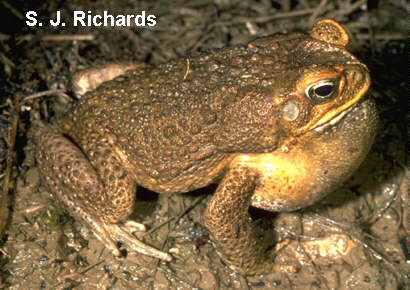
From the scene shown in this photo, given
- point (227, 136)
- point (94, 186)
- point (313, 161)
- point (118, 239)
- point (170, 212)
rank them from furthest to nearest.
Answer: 1. point (170, 212)
2. point (118, 239)
3. point (94, 186)
4. point (313, 161)
5. point (227, 136)

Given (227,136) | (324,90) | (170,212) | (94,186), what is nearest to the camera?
(324,90)

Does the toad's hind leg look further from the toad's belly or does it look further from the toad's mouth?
the toad's mouth

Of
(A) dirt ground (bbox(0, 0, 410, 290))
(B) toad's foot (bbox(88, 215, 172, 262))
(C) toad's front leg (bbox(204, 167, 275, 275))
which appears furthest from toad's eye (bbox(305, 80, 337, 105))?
(B) toad's foot (bbox(88, 215, 172, 262))

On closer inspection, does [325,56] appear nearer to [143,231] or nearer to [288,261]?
[288,261]

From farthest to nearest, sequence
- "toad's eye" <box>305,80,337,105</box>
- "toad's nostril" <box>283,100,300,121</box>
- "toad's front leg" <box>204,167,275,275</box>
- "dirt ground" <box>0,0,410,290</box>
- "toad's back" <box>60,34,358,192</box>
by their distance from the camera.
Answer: "dirt ground" <box>0,0,410,290</box>, "toad's front leg" <box>204,167,275,275</box>, "toad's back" <box>60,34,358,192</box>, "toad's nostril" <box>283,100,300,121</box>, "toad's eye" <box>305,80,337,105</box>

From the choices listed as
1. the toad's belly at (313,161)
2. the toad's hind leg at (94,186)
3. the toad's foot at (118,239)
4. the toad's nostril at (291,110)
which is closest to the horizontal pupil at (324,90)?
the toad's nostril at (291,110)

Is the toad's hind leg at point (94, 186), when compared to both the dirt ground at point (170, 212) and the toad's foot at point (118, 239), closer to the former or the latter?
the toad's foot at point (118, 239)

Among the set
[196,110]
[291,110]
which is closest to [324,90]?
[291,110]

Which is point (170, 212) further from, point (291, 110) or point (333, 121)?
point (333, 121)
